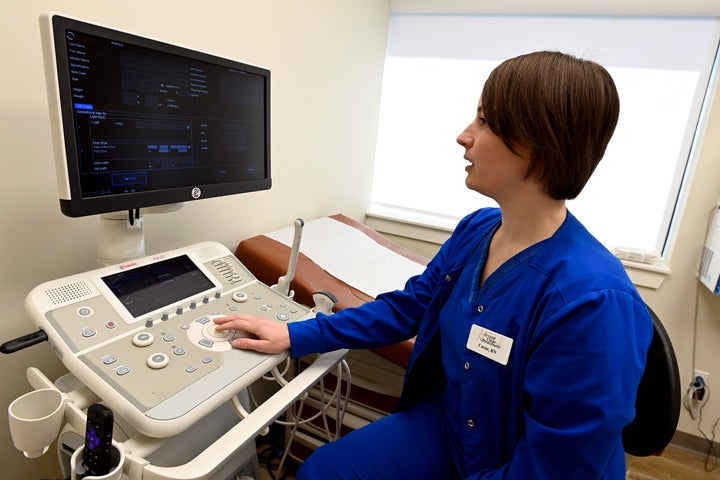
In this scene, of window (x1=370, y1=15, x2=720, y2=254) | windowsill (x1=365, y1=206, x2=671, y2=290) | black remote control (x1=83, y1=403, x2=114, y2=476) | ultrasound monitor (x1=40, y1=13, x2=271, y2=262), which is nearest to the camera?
black remote control (x1=83, y1=403, x2=114, y2=476)

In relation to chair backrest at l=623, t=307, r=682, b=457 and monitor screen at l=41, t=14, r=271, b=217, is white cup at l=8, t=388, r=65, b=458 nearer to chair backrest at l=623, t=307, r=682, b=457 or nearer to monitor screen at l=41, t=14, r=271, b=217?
monitor screen at l=41, t=14, r=271, b=217

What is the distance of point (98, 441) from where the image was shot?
569 mm

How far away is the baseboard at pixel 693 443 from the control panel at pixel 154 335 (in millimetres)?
2239

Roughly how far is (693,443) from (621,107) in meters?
1.72

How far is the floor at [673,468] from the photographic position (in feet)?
6.17

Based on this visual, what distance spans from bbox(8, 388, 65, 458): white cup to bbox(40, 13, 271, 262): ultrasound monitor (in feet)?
0.99

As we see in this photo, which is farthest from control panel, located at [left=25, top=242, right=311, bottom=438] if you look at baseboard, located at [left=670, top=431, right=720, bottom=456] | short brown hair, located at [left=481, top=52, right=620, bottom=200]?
baseboard, located at [left=670, top=431, right=720, bottom=456]

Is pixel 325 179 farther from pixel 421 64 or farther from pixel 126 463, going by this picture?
pixel 126 463

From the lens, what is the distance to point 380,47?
7.97ft

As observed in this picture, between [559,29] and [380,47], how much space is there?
3.18 ft

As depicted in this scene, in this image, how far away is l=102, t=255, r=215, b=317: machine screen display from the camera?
82cm

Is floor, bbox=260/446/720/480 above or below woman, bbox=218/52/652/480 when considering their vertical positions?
below

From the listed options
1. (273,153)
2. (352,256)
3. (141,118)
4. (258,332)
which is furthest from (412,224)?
(141,118)

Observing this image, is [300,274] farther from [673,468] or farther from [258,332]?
[673,468]
